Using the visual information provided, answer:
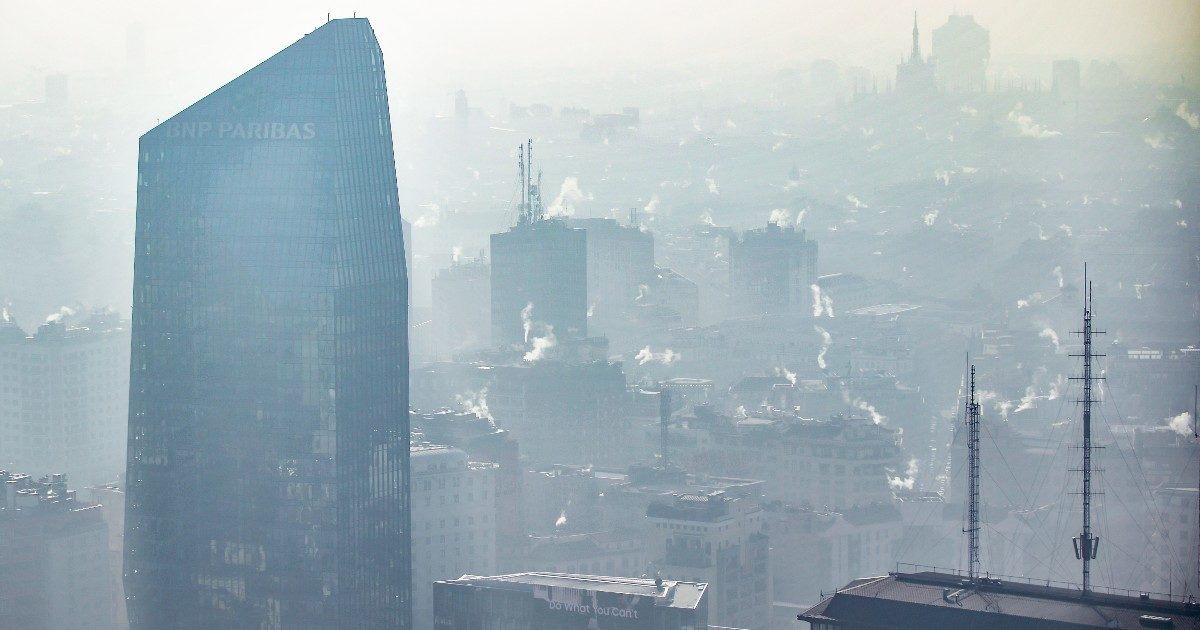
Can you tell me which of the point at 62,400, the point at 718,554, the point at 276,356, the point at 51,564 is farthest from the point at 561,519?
the point at 276,356

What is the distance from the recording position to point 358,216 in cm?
9231

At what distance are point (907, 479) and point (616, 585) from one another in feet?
240

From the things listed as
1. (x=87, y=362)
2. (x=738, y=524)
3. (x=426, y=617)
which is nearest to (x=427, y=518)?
(x=426, y=617)

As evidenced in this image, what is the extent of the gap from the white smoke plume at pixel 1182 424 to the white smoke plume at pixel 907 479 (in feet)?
58.1

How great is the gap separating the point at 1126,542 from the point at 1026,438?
35.2m

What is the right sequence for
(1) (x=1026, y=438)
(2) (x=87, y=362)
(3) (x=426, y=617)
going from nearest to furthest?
1. (3) (x=426, y=617)
2. (1) (x=1026, y=438)
3. (2) (x=87, y=362)

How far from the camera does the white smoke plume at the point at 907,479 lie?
160m

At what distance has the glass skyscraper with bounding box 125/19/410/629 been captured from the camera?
91625 millimetres

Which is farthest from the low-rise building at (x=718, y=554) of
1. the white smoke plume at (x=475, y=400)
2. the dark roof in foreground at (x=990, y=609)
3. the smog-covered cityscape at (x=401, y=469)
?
the white smoke plume at (x=475, y=400)

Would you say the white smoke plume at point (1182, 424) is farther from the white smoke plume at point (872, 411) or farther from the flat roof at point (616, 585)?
the flat roof at point (616, 585)

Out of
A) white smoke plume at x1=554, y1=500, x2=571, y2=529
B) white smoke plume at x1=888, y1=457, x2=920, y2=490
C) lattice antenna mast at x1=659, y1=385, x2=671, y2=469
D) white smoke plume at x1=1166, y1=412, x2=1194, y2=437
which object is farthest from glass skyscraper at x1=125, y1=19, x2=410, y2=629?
white smoke plume at x1=888, y1=457, x2=920, y2=490

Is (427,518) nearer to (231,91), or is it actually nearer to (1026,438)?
(231,91)

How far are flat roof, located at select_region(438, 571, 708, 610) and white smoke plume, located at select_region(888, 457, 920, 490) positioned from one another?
62.2 meters

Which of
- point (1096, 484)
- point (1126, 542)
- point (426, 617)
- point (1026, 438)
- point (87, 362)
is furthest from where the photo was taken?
point (87, 362)
